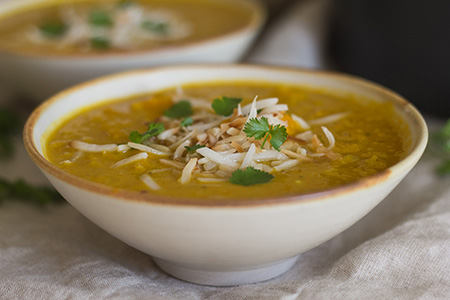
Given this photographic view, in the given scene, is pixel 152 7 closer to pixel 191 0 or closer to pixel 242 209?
pixel 191 0

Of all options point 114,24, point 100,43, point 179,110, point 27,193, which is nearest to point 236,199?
point 179,110

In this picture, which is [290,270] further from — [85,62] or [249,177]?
[85,62]

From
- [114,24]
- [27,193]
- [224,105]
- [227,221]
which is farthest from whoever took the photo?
[114,24]

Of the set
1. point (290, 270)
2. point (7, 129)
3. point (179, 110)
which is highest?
point (179, 110)

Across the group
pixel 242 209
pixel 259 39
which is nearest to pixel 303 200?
pixel 242 209

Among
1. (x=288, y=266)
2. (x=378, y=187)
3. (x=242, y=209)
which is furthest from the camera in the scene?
(x=288, y=266)

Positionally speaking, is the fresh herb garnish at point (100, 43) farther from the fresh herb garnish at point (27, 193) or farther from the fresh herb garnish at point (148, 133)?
the fresh herb garnish at point (148, 133)
